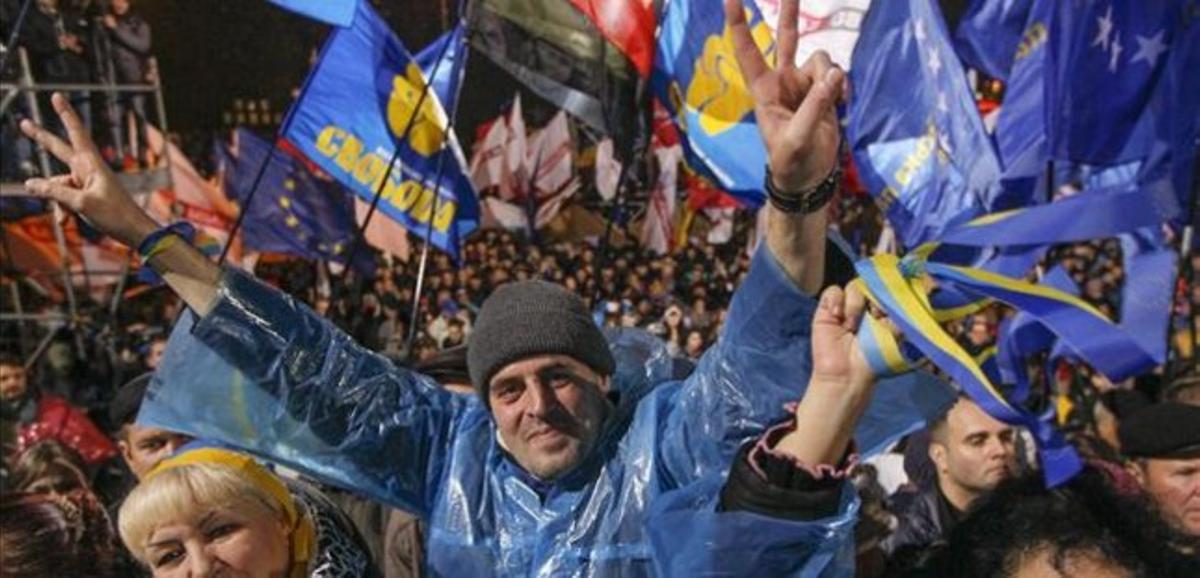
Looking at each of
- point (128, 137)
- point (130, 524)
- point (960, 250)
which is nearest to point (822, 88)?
point (130, 524)

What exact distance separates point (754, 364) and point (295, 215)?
947cm

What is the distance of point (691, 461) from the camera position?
2.48m

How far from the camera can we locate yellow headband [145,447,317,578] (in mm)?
2752

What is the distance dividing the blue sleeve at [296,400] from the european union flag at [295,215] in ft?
27.2

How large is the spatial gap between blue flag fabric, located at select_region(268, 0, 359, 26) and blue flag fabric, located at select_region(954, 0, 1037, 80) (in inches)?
127

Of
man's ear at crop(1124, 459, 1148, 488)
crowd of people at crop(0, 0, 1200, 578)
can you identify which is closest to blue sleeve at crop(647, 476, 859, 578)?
crowd of people at crop(0, 0, 1200, 578)

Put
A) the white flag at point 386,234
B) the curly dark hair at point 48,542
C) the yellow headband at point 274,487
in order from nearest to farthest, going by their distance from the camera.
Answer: the yellow headband at point 274,487 → the curly dark hair at point 48,542 → the white flag at point 386,234

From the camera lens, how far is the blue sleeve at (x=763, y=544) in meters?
1.95

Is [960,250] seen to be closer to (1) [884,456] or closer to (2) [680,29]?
(1) [884,456]

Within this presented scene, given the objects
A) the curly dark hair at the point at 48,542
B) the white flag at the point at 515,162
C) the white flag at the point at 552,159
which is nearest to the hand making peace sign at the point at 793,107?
the curly dark hair at the point at 48,542

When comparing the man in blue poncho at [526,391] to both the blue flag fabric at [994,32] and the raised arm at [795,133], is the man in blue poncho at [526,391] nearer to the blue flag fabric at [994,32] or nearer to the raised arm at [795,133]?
the raised arm at [795,133]

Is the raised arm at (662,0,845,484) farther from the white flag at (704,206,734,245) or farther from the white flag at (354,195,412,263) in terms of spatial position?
the white flag at (704,206,734,245)

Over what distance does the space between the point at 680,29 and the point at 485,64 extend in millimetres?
17359

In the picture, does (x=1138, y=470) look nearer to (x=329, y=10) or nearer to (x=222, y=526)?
(x=222, y=526)
